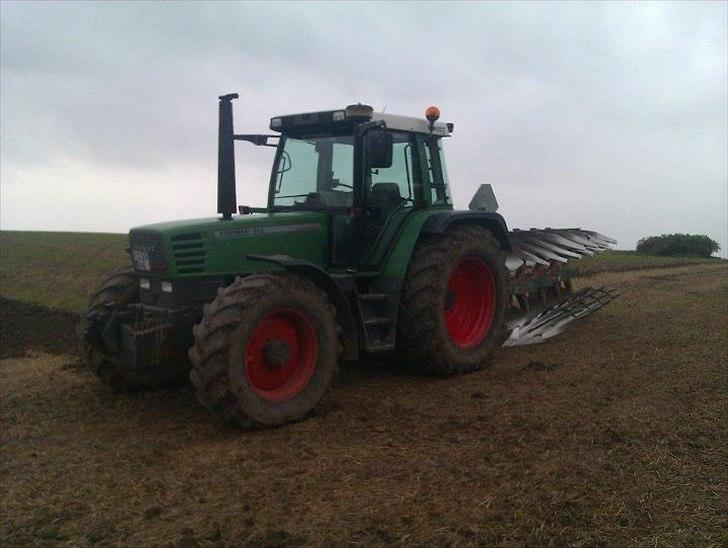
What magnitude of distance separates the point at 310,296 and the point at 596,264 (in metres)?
13.8

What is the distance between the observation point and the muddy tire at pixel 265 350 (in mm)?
4832

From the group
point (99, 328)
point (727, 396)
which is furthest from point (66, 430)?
point (727, 396)

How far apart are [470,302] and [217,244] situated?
3116 mm

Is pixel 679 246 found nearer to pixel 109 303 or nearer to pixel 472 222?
pixel 472 222

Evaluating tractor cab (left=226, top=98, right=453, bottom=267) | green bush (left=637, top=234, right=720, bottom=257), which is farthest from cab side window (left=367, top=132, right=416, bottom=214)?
green bush (left=637, top=234, right=720, bottom=257)

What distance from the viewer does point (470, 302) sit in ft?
25.1

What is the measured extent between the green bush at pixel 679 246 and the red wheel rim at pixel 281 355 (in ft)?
65.2

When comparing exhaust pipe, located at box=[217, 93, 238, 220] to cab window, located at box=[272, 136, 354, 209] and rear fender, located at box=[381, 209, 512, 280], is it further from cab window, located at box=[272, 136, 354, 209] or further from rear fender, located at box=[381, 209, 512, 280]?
rear fender, located at box=[381, 209, 512, 280]

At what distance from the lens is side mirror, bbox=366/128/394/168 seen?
6.21 metres

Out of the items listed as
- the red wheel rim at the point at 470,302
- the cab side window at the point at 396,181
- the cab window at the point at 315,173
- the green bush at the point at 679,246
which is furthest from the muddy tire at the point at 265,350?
the green bush at the point at 679,246

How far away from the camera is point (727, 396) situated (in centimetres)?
550


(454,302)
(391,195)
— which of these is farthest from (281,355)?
(454,302)

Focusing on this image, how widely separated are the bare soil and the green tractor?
40 cm

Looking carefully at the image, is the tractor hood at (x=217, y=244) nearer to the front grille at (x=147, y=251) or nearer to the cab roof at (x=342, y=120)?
the front grille at (x=147, y=251)
